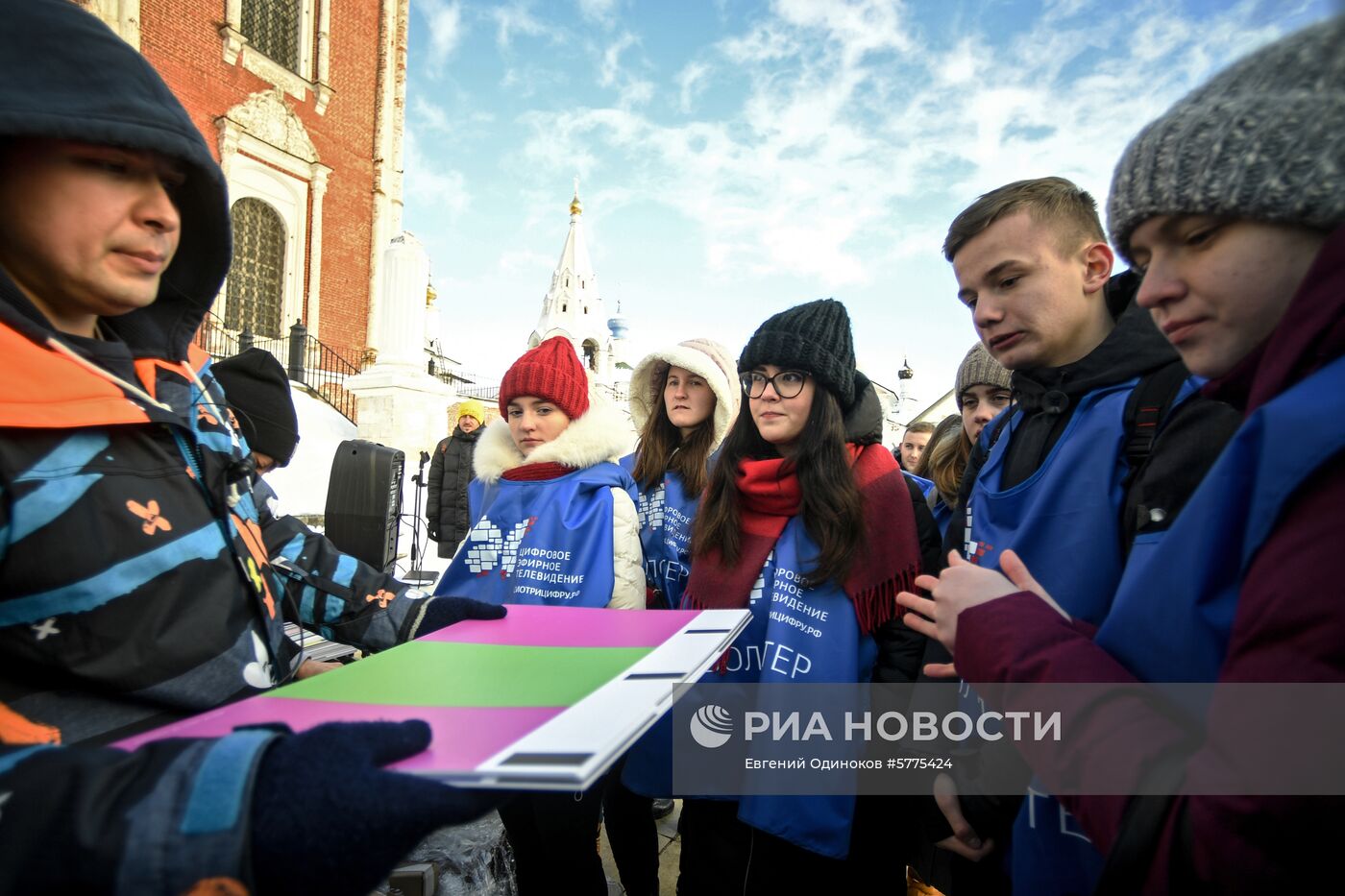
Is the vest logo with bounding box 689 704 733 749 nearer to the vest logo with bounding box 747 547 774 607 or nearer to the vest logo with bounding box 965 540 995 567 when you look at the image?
the vest logo with bounding box 747 547 774 607

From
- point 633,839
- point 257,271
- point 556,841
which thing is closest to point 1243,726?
point 556,841

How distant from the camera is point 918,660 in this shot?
6.09 feet

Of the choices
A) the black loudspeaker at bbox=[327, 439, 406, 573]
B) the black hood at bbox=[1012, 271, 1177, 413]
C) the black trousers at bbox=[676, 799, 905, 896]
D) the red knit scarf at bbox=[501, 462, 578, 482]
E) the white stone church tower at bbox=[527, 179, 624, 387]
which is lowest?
the black trousers at bbox=[676, 799, 905, 896]

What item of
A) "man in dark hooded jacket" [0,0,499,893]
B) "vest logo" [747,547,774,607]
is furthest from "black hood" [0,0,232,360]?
"vest logo" [747,547,774,607]

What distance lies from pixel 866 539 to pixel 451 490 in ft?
18.0

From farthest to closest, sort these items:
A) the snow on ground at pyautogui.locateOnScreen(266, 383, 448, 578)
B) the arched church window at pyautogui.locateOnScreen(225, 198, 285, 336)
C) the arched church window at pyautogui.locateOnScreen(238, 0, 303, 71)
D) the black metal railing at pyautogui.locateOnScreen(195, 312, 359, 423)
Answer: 1. the arched church window at pyautogui.locateOnScreen(238, 0, 303, 71)
2. the arched church window at pyautogui.locateOnScreen(225, 198, 285, 336)
3. the black metal railing at pyautogui.locateOnScreen(195, 312, 359, 423)
4. the snow on ground at pyautogui.locateOnScreen(266, 383, 448, 578)

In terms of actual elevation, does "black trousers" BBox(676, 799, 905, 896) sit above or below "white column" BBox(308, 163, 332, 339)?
below

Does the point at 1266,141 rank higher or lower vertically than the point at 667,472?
higher

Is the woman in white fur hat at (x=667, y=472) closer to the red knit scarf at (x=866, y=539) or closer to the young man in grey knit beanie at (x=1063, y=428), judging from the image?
the red knit scarf at (x=866, y=539)

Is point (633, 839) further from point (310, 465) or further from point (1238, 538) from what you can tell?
point (310, 465)

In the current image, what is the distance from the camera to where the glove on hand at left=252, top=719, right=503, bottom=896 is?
0.62 meters

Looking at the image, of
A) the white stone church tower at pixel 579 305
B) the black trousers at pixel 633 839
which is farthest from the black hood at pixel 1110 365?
the white stone church tower at pixel 579 305

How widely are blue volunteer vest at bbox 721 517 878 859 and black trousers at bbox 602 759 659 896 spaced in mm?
681

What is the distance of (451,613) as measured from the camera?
148 centimetres
